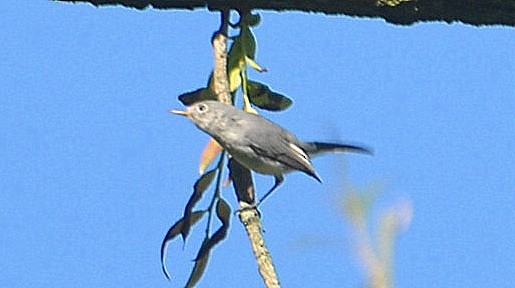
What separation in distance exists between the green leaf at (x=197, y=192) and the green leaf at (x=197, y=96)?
Result: 62 millimetres

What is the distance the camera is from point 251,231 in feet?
2.19

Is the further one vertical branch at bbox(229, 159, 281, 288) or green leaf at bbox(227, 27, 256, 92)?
green leaf at bbox(227, 27, 256, 92)

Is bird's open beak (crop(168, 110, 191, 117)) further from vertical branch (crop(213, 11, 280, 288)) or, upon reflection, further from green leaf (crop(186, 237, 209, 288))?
green leaf (crop(186, 237, 209, 288))

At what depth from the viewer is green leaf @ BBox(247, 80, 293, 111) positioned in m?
0.75

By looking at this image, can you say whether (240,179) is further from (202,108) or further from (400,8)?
(400,8)

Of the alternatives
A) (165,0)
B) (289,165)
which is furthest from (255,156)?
(165,0)

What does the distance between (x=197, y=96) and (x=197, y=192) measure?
0.09 m

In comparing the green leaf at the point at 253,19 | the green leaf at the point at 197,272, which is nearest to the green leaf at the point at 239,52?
the green leaf at the point at 253,19

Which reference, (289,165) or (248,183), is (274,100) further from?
(289,165)

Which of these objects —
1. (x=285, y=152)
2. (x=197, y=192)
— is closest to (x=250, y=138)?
(x=285, y=152)

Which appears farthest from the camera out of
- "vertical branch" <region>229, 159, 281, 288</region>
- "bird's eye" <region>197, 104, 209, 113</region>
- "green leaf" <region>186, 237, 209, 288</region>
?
"bird's eye" <region>197, 104, 209, 113</region>

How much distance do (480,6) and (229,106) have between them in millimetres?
200

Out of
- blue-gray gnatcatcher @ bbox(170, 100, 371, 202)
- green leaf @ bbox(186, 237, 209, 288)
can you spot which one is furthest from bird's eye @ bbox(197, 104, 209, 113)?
green leaf @ bbox(186, 237, 209, 288)

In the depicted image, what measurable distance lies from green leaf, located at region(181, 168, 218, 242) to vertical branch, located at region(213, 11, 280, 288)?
2cm
